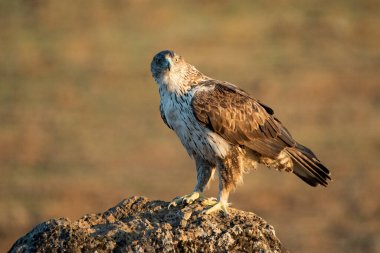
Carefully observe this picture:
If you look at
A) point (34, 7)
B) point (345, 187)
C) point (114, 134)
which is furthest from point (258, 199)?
point (34, 7)

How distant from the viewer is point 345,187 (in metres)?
22.0

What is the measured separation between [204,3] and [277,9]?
2.68 metres

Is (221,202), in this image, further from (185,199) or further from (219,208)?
(185,199)

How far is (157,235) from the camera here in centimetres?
761

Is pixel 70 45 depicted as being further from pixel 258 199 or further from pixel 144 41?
pixel 258 199

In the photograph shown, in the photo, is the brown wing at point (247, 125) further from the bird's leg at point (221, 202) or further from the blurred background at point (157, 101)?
the blurred background at point (157, 101)

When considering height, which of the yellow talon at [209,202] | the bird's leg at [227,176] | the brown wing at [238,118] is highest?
the brown wing at [238,118]

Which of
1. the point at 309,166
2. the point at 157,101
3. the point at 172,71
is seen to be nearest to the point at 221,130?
the point at 172,71

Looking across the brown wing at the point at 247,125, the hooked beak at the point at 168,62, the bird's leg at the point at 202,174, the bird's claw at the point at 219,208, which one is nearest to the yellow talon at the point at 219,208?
the bird's claw at the point at 219,208

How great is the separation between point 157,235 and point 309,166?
7.71 feet

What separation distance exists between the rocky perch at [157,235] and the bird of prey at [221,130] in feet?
2.76

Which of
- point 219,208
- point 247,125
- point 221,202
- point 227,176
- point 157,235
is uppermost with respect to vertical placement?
point 247,125

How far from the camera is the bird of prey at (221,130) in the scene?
9.03 meters

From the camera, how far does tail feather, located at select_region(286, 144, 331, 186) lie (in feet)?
30.8
